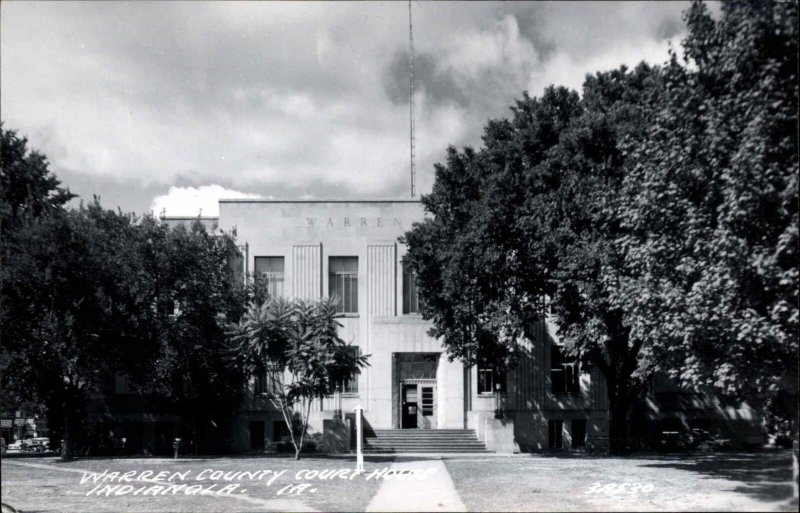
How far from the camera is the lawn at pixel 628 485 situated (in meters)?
12.1

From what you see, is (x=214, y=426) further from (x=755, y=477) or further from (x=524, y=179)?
(x=755, y=477)

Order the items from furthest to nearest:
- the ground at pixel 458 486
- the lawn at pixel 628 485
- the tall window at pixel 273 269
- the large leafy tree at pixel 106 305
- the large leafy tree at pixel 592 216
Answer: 1. the tall window at pixel 273 269
2. the large leafy tree at pixel 106 305
3. the large leafy tree at pixel 592 216
4. the ground at pixel 458 486
5. the lawn at pixel 628 485

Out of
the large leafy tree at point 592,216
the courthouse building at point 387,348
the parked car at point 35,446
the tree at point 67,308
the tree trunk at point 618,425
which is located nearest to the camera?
the large leafy tree at point 592,216

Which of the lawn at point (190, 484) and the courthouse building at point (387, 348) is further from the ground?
the courthouse building at point (387, 348)

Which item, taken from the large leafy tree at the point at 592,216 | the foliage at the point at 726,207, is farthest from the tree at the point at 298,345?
the foliage at the point at 726,207

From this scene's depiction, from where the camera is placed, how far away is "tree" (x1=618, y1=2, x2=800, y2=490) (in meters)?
13.0

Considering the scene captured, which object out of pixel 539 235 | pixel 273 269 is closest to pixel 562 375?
pixel 539 235

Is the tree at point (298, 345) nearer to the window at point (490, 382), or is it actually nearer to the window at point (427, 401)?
Answer: the window at point (427, 401)

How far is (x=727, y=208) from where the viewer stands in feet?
46.2

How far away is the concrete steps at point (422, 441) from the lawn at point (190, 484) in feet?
17.2

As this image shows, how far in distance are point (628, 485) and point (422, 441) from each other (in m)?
16.1

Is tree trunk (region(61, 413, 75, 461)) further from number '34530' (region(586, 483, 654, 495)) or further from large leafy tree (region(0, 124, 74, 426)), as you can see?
number '34530' (region(586, 483, 654, 495))

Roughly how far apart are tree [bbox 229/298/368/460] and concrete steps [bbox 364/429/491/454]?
19.2 ft

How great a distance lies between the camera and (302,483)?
65.1 feet
